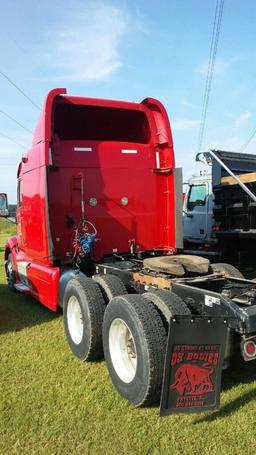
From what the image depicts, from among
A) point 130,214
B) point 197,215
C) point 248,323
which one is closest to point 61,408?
point 248,323

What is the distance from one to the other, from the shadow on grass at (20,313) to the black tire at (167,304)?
2.95 m

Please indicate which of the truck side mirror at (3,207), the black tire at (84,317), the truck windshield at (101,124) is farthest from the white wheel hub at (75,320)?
the truck side mirror at (3,207)

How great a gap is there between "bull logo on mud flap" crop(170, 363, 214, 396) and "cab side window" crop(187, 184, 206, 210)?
8.41 meters

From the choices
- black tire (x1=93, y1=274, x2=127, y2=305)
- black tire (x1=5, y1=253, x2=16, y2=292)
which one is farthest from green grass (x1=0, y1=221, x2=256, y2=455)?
black tire (x1=5, y1=253, x2=16, y2=292)

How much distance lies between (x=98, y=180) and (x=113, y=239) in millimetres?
914

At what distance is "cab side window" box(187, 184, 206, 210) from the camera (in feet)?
38.5

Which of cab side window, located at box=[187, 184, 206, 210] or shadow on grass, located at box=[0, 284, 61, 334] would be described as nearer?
shadow on grass, located at box=[0, 284, 61, 334]

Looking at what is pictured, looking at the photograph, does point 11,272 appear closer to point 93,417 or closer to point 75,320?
point 75,320

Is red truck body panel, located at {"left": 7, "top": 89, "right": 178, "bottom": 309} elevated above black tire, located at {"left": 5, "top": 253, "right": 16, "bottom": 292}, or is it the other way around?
red truck body panel, located at {"left": 7, "top": 89, "right": 178, "bottom": 309}

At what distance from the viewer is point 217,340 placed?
3.66 metres

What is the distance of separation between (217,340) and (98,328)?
168 centimetres

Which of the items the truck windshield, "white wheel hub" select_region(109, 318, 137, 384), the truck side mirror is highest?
the truck windshield

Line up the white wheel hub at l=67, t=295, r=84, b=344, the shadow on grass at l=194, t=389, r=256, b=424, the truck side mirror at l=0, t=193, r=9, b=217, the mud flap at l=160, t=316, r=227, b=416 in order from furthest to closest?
the truck side mirror at l=0, t=193, r=9, b=217
the white wheel hub at l=67, t=295, r=84, b=344
the shadow on grass at l=194, t=389, r=256, b=424
the mud flap at l=160, t=316, r=227, b=416

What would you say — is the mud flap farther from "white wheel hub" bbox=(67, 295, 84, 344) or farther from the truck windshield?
the truck windshield
